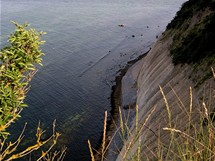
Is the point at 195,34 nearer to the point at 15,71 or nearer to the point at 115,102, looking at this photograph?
the point at 115,102

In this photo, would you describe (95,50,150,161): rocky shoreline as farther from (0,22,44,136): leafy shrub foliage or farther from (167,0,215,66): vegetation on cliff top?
(0,22,44,136): leafy shrub foliage

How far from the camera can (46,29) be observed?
242ft

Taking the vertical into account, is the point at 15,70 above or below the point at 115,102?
above

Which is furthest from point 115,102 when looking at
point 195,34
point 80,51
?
point 80,51

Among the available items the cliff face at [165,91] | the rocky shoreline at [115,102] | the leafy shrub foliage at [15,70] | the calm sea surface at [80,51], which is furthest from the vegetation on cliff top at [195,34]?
the leafy shrub foliage at [15,70]

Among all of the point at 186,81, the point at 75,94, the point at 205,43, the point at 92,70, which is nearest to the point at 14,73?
the point at 186,81

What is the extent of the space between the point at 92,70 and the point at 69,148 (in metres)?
23.1

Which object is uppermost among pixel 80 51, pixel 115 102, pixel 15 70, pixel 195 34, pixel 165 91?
pixel 15 70

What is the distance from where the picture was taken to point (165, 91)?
94.7 ft

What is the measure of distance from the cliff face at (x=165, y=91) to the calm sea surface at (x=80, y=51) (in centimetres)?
764

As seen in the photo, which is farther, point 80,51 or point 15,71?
point 80,51

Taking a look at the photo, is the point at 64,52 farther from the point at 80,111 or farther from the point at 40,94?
the point at 80,111

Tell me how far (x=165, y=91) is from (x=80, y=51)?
36910mm

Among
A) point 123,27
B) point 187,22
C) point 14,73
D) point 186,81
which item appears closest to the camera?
point 14,73
